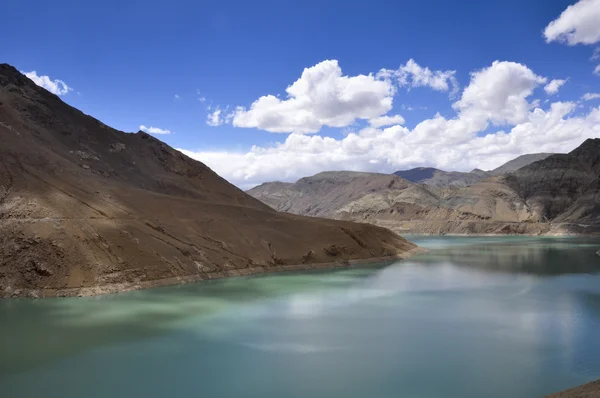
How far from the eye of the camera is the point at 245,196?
61188mm

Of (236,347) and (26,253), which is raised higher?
(26,253)

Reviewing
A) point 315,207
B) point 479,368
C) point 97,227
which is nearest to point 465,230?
point 315,207

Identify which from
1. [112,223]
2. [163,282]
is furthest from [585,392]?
[112,223]

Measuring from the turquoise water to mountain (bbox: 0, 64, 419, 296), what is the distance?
2604mm

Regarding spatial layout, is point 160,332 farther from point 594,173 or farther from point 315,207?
point 315,207

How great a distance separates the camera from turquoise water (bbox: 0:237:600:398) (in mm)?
Answer: 11922

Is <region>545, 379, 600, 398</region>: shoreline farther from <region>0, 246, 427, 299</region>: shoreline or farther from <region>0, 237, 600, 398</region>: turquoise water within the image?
<region>0, 246, 427, 299</region>: shoreline

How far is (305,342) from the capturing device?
16.3 m

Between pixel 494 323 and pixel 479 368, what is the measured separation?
6659 mm

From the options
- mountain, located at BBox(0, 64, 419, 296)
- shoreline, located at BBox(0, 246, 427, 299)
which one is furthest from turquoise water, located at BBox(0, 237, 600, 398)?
mountain, located at BBox(0, 64, 419, 296)

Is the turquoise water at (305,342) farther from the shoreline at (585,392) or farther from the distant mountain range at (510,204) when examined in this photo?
the distant mountain range at (510,204)

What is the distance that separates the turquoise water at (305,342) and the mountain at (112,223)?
2.60 metres

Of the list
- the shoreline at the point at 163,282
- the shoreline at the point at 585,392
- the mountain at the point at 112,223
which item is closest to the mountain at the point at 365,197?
the mountain at the point at 112,223

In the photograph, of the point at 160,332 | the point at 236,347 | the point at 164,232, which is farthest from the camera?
the point at 164,232
